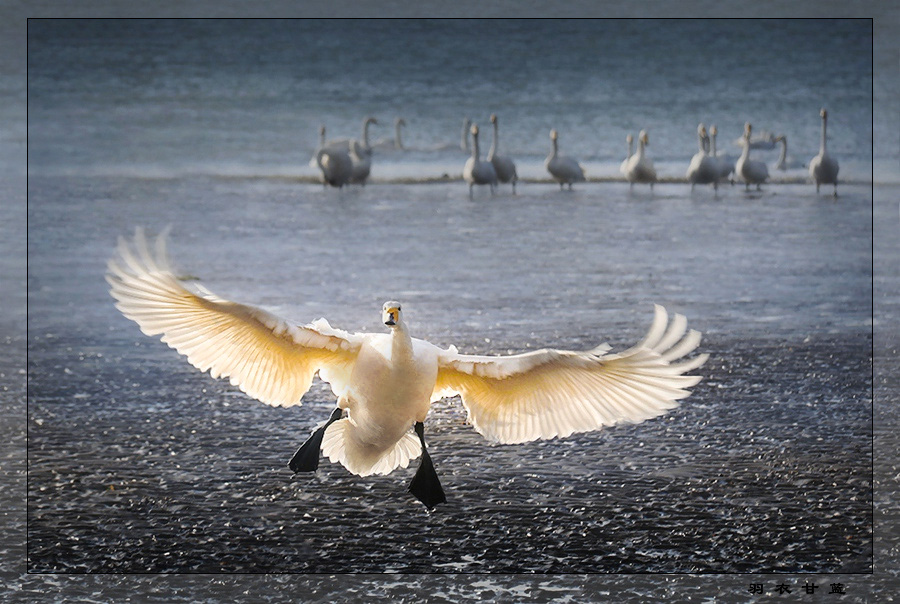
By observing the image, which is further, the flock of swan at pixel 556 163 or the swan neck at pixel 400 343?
the flock of swan at pixel 556 163

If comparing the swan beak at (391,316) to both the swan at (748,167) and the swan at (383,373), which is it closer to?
the swan at (383,373)

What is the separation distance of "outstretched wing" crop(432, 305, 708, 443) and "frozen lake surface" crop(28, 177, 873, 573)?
1.53ft

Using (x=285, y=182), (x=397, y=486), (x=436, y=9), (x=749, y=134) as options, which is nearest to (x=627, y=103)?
(x=749, y=134)

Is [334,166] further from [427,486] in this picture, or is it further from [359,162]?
[427,486]

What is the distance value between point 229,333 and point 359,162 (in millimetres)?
1764

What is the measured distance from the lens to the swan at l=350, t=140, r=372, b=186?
16.3 ft

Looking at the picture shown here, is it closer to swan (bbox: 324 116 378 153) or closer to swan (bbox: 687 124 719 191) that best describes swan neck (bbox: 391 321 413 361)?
swan (bbox: 324 116 378 153)

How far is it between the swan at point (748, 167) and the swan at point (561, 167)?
1.86 feet

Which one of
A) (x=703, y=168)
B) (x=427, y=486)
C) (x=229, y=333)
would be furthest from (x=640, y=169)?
(x=229, y=333)

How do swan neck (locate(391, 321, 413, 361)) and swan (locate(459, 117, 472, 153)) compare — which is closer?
swan neck (locate(391, 321, 413, 361))

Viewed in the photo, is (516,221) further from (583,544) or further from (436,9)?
(583,544)

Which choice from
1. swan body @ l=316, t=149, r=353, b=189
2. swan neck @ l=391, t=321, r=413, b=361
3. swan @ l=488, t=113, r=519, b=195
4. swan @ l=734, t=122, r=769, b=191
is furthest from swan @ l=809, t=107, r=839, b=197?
swan neck @ l=391, t=321, r=413, b=361

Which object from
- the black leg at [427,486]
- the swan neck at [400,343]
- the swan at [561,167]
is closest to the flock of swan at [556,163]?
the swan at [561,167]

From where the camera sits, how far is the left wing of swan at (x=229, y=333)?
321 cm
